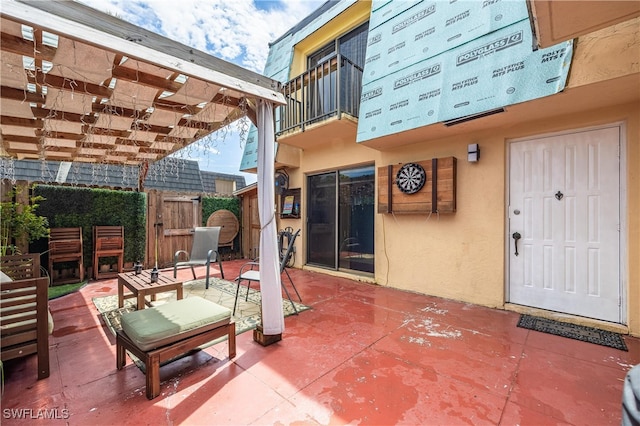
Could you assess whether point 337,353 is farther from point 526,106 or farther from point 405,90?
point 405,90

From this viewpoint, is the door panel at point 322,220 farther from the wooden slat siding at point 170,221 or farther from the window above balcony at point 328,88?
the wooden slat siding at point 170,221

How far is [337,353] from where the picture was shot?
2410 mm

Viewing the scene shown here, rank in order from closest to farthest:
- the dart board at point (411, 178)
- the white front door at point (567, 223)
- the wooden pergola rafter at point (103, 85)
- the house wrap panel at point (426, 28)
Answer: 1. the wooden pergola rafter at point (103, 85)
2. the white front door at point (567, 223)
3. the house wrap panel at point (426, 28)
4. the dart board at point (411, 178)

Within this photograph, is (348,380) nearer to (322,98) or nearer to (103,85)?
(103,85)

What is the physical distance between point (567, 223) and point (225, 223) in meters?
6.80

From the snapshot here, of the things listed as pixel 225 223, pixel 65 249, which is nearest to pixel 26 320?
pixel 65 249

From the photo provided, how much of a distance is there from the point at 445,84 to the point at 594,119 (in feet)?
5.27

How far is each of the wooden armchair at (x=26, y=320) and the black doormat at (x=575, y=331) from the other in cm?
441

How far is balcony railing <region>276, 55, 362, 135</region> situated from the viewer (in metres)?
4.98

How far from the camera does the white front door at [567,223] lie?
2.94 meters

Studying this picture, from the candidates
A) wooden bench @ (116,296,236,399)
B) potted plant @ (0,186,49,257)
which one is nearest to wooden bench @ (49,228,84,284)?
potted plant @ (0,186,49,257)

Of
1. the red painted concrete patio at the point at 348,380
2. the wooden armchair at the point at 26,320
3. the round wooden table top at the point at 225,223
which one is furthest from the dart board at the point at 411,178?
the round wooden table top at the point at 225,223

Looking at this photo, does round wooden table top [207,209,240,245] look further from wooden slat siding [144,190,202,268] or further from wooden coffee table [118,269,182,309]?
wooden coffee table [118,269,182,309]

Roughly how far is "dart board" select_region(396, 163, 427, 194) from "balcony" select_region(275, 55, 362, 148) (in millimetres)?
1233
